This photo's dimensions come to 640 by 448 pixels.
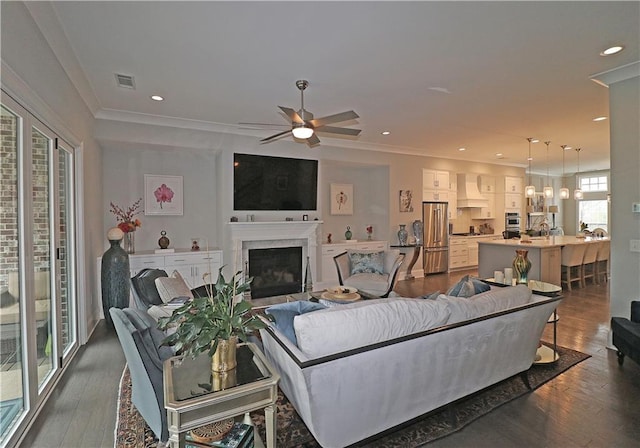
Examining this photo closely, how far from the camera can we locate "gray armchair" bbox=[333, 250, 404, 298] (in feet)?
15.6

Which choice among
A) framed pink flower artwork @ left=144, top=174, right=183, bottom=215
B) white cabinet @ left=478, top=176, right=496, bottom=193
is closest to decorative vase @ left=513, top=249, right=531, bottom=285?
framed pink flower artwork @ left=144, top=174, right=183, bottom=215

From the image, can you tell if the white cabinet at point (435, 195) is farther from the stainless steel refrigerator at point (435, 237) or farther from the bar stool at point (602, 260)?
the bar stool at point (602, 260)

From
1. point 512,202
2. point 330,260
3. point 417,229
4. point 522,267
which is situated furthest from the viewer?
point 512,202

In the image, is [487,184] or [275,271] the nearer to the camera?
[275,271]

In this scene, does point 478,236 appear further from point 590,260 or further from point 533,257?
point 533,257

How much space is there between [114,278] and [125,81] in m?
2.42

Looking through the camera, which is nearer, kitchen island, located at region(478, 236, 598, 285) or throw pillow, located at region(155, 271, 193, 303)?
throw pillow, located at region(155, 271, 193, 303)

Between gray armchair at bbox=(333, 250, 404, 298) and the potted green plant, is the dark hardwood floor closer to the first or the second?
the potted green plant

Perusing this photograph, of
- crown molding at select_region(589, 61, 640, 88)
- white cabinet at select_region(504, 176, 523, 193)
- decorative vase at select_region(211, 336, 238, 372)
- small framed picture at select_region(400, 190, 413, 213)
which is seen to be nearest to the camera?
decorative vase at select_region(211, 336, 238, 372)

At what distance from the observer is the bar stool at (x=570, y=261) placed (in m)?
6.18

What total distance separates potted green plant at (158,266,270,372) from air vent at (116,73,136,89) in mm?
2886

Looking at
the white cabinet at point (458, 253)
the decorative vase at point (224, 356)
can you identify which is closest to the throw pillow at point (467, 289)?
the decorative vase at point (224, 356)

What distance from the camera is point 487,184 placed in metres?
9.23

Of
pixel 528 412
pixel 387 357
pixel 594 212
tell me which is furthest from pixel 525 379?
pixel 594 212
